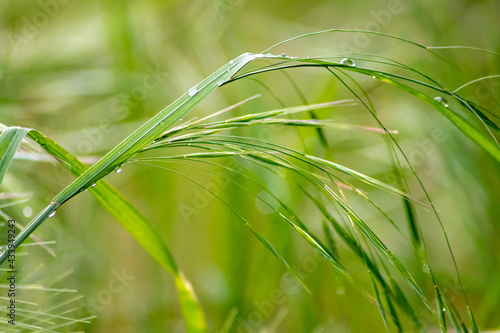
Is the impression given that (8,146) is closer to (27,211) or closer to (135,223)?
(135,223)

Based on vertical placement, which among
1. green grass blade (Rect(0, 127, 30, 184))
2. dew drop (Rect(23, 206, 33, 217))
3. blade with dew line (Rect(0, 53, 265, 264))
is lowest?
blade with dew line (Rect(0, 53, 265, 264))

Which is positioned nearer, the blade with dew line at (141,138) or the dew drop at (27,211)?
the blade with dew line at (141,138)

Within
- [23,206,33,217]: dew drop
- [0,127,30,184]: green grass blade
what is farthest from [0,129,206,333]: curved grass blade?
[23,206,33,217]: dew drop

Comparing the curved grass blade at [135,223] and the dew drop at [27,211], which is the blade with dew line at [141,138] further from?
the dew drop at [27,211]

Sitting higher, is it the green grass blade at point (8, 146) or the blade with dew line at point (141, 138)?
the green grass blade at point (8, 146)

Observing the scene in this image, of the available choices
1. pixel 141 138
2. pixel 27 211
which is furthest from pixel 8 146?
pixel 27 211

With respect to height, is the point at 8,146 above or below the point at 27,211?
below

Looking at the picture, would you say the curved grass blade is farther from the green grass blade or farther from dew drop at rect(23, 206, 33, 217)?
dew drop at rect(23, 206, 33, 217)

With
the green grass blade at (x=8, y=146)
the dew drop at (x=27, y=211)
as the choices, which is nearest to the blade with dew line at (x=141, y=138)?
the green grass blade at (x=8, y=146)

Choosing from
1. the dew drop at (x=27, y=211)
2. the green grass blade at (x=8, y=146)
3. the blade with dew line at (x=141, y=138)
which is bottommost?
the blade with dew line at (x=141, y=138)

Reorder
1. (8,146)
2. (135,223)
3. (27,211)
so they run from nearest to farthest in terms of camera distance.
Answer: (8,146) < (135,223) < (27,211)

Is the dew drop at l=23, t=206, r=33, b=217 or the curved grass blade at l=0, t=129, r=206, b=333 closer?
the curved grass blade at l=0, t=129, r=206, b=333
